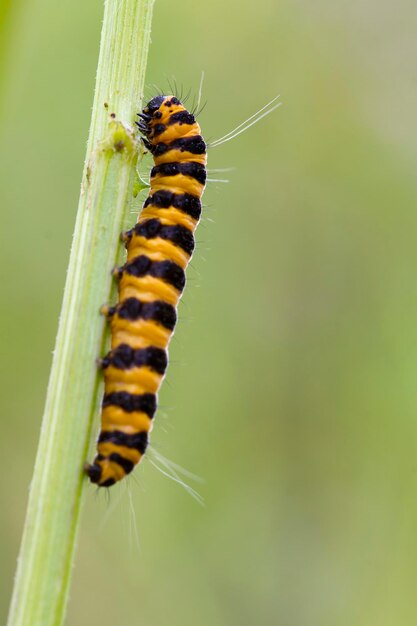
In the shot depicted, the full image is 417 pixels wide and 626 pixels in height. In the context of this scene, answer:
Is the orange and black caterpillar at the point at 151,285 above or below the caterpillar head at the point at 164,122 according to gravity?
below

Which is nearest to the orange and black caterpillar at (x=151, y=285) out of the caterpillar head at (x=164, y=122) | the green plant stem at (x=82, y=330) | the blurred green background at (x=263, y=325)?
the caterpillar head at (x=164, y=122)

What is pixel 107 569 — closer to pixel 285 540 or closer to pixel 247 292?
pixel 285 540

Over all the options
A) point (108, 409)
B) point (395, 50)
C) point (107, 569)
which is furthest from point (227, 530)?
point (395, 50)

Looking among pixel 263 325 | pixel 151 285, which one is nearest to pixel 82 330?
pixel 151 285

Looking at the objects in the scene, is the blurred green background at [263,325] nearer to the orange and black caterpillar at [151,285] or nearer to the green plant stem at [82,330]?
the orange and black caterpillar at [151,285]

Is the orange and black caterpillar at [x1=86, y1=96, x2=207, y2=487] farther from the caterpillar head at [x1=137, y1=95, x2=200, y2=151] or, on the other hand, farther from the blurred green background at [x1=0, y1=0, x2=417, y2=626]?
the blurred green background at [x1=0, y1=0, x2=417, y2=626]

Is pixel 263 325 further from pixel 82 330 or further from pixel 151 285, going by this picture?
pixel 82 330
